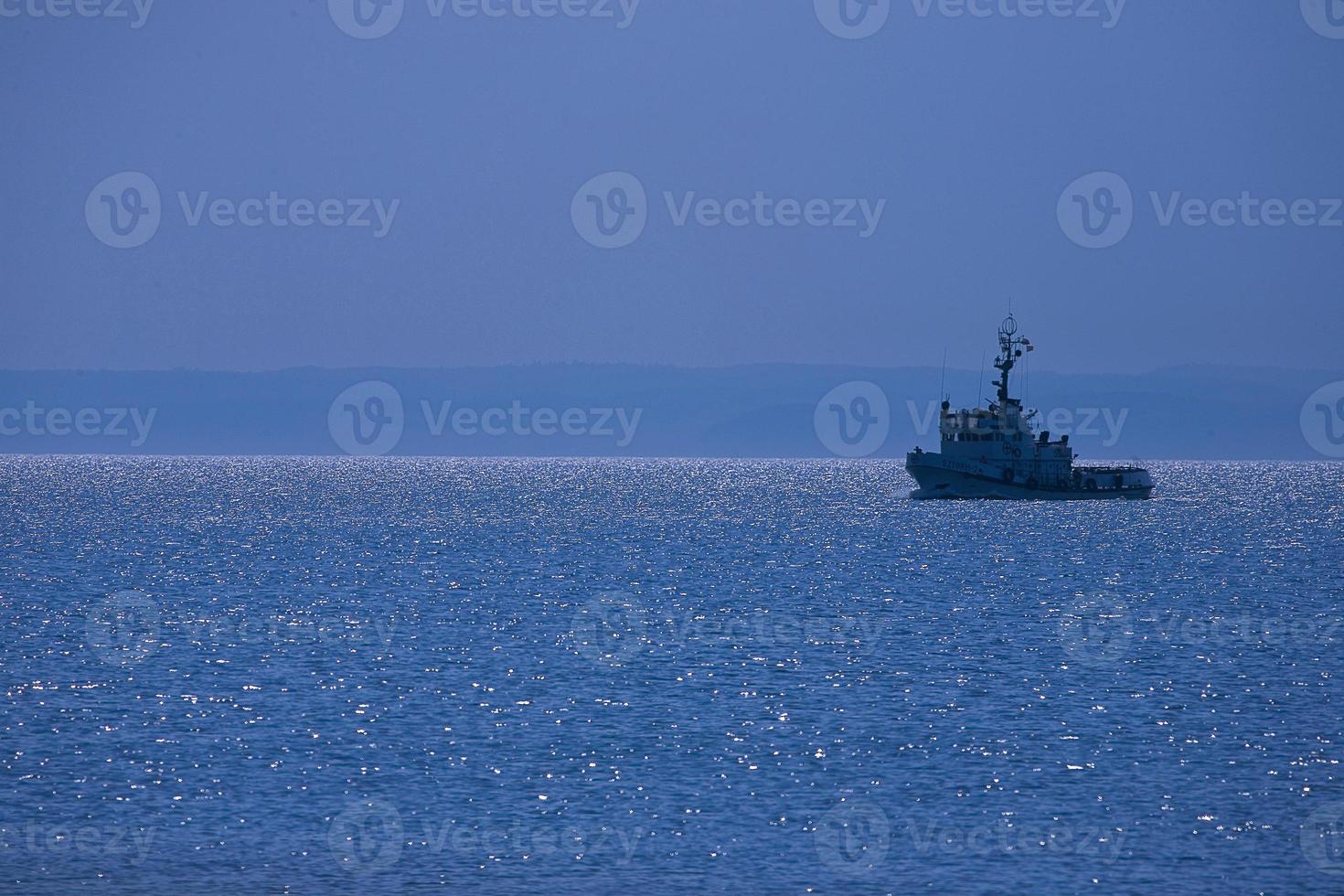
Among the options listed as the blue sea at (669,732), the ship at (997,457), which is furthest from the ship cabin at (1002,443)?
the blue sea at (669,732)

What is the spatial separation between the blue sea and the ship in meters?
53.4

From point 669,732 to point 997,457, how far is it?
342 ft

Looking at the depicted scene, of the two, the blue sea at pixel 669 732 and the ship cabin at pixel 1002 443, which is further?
the ship cabin at pixel 1002 443

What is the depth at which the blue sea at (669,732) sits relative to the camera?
25.1 meters

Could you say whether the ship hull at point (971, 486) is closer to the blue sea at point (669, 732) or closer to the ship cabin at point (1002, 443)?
the ship cabin at point (1002, 443)

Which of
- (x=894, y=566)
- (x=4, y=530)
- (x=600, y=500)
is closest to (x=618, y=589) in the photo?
(x=894, y=566)

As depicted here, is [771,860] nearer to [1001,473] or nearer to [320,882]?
[320,882]

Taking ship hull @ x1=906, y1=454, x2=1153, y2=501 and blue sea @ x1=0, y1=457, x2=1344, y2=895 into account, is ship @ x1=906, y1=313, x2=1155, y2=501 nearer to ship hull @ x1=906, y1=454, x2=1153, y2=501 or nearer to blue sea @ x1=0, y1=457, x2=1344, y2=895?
ship hull @ x1=906, y1=454, x2=1153, y2=501

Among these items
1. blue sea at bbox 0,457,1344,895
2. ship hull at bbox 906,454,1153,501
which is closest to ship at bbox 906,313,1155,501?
ship hull at bbox 906,454,1153,501

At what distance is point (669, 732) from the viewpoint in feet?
116

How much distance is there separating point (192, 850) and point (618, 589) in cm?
4742

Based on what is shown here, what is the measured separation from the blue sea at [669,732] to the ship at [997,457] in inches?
2102

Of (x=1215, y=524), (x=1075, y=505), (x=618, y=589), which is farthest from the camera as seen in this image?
(x=1075, y=505)

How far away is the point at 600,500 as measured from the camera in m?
191
